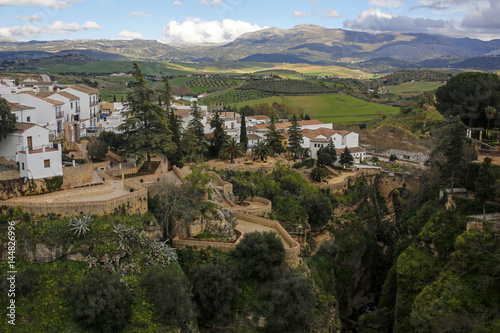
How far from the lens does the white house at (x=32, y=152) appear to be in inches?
968

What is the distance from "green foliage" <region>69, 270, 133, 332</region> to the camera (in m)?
18.4

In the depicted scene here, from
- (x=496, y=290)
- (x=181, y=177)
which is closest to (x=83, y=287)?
(x=181, y=177)

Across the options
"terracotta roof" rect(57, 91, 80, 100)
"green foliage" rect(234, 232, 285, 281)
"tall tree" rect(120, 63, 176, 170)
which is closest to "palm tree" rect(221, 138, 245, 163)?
"tall tree" rect(120, 63, 176, 170)

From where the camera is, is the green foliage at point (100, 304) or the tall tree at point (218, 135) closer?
the green foliage at point (100, 304)

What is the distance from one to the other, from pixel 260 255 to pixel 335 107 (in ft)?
238

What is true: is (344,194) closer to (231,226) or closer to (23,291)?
(231,226)

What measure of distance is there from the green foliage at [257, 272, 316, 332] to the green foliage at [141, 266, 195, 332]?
13.7 feet

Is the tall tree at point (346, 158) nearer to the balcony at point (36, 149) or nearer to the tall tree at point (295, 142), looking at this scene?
the tall tree at point (295, 142)

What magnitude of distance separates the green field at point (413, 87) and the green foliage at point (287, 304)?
337 ft

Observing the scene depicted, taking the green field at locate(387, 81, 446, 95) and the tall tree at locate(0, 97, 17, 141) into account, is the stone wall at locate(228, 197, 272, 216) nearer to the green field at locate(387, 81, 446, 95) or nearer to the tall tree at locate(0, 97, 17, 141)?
the tall tree at locate(0, 97, 17, 141)

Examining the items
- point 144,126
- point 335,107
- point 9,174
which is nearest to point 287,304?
point 9,174

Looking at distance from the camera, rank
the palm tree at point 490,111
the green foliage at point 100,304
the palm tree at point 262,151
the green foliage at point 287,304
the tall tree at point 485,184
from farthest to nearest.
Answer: the palm tree at point 262,151 → the palm tree at point 490,111 → the tall tree at point 485,184 → the green foliage at point 287,304 → the green foliage at point 100,304

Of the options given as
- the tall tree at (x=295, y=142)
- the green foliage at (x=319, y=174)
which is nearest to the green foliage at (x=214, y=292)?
the green foliage at (x=319, y=174)

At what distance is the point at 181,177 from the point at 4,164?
11222 mm
